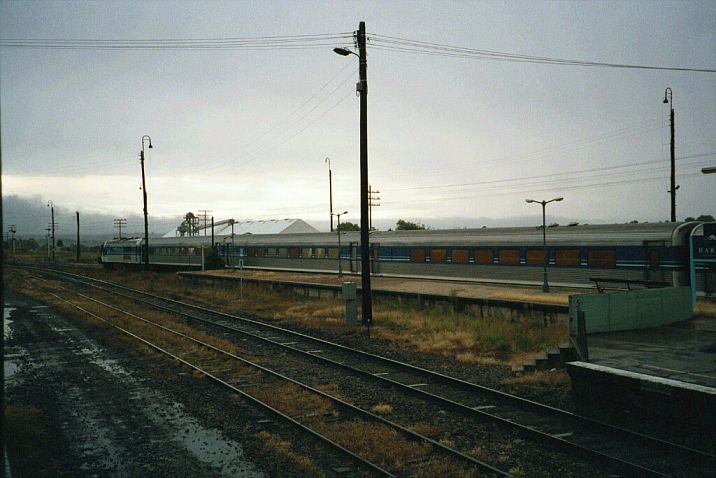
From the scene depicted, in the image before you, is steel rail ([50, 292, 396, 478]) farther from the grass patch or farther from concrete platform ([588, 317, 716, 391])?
concrete platform ([588, 317, 716, 391])

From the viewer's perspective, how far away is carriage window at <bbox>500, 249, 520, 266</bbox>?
27328mm

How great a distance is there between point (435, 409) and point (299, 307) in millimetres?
16444

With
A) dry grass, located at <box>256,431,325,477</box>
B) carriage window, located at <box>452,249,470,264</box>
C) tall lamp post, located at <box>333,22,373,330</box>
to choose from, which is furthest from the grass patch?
carriage window, located at <box>452,249,470,264</box>

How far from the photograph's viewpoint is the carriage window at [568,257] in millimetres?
24858

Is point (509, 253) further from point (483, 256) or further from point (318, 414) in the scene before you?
point (318, 414)

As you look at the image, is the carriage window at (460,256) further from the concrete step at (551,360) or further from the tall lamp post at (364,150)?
the concrete step at (551,360)

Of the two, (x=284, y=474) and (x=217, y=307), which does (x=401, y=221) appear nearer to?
(x=217, y=307)

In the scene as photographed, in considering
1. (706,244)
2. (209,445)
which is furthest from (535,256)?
(209,445)

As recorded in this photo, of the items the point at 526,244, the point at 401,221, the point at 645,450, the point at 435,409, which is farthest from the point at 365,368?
the point at 401,221

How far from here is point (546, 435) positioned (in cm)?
891

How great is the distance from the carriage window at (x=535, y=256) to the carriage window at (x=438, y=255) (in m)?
5.32

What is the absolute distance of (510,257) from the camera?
27625mm

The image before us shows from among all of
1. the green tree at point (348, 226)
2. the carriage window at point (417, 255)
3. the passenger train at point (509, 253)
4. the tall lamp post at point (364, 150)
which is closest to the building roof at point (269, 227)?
the green tree at point (348, 226)

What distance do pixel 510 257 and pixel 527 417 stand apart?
59.8ft
